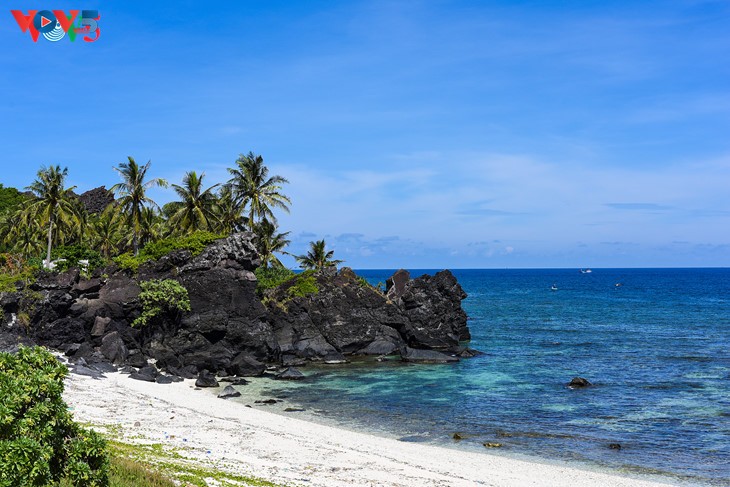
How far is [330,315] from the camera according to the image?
59750 mm

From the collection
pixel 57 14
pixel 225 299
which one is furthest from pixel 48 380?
pixel 225 299

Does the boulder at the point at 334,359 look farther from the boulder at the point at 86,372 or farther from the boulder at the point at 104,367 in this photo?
the boulder at the point at 86,372

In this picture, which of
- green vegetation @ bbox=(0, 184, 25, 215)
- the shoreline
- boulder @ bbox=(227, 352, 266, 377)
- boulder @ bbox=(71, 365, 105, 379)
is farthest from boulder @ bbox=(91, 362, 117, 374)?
green vegetation @ bbox=(0, 184, 25, 215)

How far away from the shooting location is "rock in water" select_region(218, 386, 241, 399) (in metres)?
38.2

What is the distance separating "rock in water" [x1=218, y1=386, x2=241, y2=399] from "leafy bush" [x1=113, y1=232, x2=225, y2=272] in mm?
20134

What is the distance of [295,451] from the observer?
24547 millimetres

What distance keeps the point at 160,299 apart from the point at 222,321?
545 centimetres

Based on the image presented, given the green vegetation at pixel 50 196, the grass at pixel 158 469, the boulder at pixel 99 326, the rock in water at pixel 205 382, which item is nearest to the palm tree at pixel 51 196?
the green vegetation at pixel 50 196

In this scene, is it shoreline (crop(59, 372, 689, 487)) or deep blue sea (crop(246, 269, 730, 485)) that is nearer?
shoreline (crop(59, 372, 689, 487))

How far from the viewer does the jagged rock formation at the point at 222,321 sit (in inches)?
1854

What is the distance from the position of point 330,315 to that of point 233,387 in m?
19.6

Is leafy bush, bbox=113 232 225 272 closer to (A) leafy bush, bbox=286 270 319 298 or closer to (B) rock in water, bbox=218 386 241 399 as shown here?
(A) leafy bush, bbox=286 270 319 298

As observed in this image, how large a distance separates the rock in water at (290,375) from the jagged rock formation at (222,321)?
1.87 m

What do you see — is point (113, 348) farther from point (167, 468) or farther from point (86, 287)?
point (167, 468)
